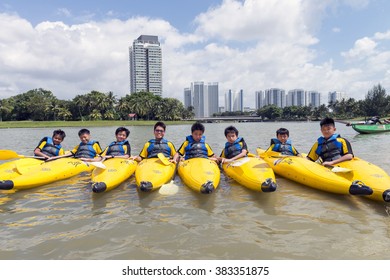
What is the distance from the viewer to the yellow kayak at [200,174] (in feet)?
17.2

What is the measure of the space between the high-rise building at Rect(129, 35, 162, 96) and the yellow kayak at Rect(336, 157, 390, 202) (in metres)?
118

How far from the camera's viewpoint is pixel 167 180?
20.4 ft

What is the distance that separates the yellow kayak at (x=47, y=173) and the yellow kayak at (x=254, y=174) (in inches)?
154

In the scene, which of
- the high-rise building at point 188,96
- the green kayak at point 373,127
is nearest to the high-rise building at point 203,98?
the high-rise building at point 188,96

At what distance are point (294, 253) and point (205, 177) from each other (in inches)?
99.2

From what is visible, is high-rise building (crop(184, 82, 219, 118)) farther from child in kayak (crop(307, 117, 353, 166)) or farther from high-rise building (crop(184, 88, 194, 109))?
child in kayak (crop(307, 117, 353, 166))

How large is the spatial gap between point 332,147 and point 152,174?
3917 millimetres

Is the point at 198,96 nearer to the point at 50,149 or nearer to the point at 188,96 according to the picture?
the point at 188,96

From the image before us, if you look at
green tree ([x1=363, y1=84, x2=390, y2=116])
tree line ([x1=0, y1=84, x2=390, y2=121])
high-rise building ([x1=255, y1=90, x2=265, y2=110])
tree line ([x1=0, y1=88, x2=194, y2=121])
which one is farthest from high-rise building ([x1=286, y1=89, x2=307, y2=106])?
tree line ([x1=0, y1=88, x2=194, y2=121])

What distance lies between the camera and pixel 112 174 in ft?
19.8

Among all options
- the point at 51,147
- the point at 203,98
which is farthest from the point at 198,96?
the point at 51,147

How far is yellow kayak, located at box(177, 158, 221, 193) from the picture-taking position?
5.23m
